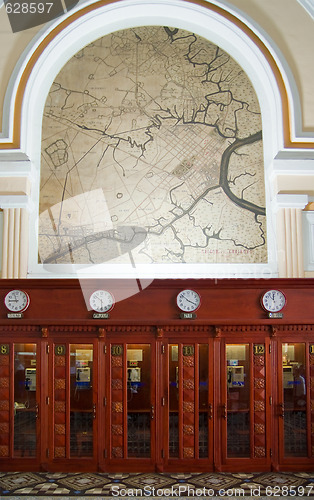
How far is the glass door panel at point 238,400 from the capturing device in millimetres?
7762

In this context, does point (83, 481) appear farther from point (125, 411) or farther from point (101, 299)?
point (101, 299)

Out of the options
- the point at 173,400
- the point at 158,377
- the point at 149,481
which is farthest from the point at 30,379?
the point at 149,481

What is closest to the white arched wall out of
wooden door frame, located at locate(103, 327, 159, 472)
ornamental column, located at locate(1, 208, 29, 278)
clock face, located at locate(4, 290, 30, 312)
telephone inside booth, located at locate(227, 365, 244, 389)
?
ornamental column, located at locate(1, 208, 29, 278)

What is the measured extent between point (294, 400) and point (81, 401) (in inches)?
122

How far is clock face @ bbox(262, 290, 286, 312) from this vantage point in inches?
308

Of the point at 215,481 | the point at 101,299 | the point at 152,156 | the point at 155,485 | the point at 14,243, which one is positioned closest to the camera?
the point at 155,485

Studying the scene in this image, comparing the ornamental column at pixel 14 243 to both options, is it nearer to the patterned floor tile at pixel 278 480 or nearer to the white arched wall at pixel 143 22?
the white arched wall at pixel 143 22

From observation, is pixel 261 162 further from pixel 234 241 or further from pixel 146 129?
pixel 146 129

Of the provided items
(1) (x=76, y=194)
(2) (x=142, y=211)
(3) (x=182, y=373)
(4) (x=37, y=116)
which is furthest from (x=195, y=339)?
(4) (x=37, y=116)

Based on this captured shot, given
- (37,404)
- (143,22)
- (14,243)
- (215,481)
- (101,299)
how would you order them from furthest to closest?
(143,22) < (14,243) < (101,299) < (37,404) < (215,481)

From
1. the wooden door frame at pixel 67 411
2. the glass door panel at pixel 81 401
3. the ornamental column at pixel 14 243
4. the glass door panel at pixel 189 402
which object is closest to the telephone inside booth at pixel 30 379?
the wooden door frame at pixel 67 411

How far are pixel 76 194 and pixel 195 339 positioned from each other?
3118 millimetres

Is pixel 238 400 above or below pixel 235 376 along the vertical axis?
below

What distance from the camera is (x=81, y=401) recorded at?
7828mm
